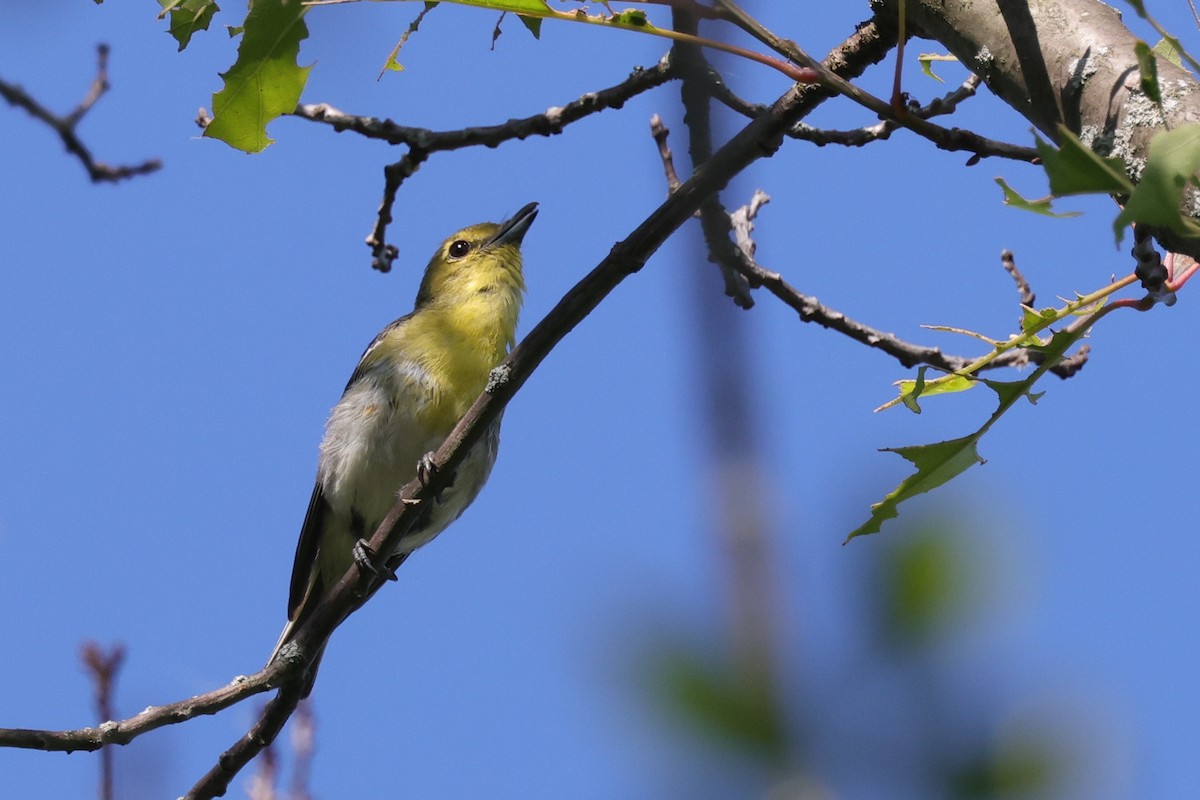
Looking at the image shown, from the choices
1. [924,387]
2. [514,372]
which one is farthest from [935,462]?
[514,372]

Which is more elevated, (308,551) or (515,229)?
(515,229)

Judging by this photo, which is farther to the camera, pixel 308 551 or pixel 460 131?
pixel 308 551

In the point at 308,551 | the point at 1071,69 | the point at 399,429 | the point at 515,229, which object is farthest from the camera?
the point at 515,229

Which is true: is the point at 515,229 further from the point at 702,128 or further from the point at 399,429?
the point at 702,128

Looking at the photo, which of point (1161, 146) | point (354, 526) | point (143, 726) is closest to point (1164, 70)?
point (1161, 146)

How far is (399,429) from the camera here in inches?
267

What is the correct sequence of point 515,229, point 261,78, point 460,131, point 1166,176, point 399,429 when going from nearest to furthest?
point 1166,176, point 261,78, point 460,131, point 399,429, point 515,229

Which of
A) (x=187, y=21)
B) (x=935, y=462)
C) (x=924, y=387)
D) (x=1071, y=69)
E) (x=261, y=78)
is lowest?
(x=935, y=462)

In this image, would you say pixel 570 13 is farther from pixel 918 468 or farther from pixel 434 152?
pixel 434 152

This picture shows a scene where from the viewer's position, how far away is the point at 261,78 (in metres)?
3.30

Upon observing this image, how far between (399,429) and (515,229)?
6.29ft

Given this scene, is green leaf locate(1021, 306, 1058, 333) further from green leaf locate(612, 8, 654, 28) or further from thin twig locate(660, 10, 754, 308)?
thin twig locate(660, 10, 754, 308)

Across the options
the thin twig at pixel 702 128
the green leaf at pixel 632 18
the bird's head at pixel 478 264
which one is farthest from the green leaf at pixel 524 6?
the bird's head at pixel 478 264

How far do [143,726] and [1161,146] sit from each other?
3166 mm
